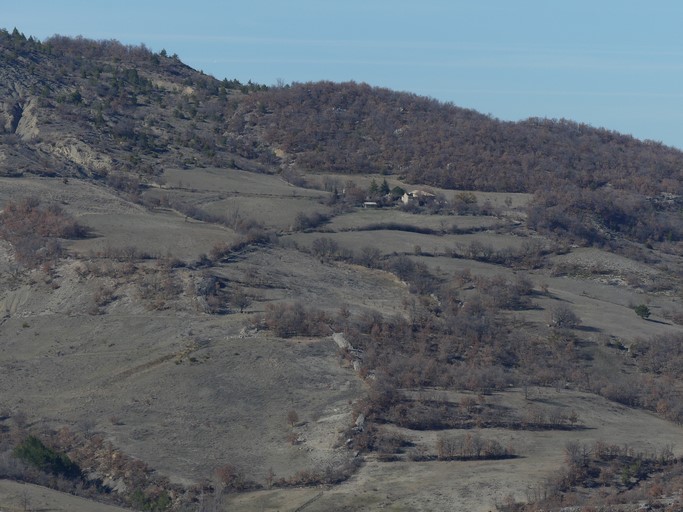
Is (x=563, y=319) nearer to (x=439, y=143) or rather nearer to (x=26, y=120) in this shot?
(x=439, y=143)

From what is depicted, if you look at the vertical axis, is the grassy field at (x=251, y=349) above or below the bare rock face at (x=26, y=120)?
below

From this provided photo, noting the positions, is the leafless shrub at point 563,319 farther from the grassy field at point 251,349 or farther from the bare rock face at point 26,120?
the bare rock face at point 26,120

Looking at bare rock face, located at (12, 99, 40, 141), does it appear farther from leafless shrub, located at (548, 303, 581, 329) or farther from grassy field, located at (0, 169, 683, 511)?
leafless shrub, located at (548, 303, 581, 329)

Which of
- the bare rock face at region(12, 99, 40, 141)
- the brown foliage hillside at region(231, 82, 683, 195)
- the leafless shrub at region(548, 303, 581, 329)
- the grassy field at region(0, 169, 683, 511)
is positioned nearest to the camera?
the grassy field at region(0, 169, 683, 511)

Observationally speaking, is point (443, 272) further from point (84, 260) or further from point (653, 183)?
point (653, 183)

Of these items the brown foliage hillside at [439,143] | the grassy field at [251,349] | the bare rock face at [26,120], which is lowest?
the grassy field at [251,349]

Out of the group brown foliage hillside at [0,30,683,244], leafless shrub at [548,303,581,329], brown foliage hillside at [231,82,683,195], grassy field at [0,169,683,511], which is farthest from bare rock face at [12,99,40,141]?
leafless shrub at [548,303,581,329]

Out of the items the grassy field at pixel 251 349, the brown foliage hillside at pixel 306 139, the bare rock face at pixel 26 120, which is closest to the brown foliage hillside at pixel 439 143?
the brown foliage hillside at pixel 306 139

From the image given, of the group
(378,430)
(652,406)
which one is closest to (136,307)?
(378,430)

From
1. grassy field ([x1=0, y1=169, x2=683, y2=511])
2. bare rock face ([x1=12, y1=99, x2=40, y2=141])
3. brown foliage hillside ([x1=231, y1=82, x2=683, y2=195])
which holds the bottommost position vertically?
grassy field ([x1=0, y1=169, x2=683, y2=511])

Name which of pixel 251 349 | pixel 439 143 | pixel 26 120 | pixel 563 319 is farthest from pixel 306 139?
pixel 251 349

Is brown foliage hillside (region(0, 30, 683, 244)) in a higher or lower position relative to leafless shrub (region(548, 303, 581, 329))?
higher

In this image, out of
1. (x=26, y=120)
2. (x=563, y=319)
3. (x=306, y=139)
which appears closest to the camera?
(x=563, y=319)
